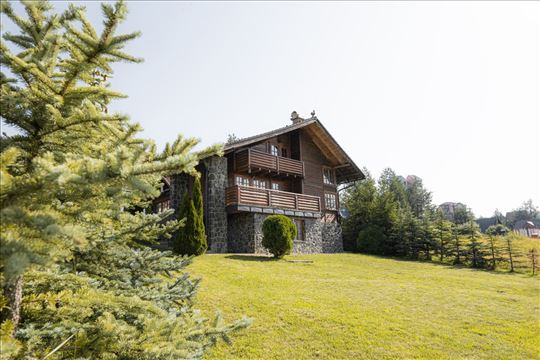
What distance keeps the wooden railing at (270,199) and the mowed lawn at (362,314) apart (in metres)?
4.47

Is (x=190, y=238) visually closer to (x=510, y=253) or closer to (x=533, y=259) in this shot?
(x=510, y=253)

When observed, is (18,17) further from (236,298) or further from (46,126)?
(236,298)

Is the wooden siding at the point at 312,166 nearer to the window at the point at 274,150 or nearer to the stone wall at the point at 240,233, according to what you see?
the window at the point at 274,150

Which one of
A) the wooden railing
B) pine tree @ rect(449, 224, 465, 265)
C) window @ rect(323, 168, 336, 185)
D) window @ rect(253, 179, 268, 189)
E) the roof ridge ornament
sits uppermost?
the roof ridge ornament

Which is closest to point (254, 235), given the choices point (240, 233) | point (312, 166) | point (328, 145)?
point (240, 233)

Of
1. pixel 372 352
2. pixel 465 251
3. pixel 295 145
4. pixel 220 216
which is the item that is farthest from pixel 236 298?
pixel 465 251

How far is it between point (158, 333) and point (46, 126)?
1.68m

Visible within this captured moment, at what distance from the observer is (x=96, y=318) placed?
109 inches

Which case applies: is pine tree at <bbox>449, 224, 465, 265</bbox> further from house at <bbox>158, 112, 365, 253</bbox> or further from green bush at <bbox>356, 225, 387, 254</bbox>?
house at <bbox>158, 112, 365, 253</bbox>

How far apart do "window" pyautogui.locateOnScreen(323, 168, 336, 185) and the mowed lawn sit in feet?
36.8

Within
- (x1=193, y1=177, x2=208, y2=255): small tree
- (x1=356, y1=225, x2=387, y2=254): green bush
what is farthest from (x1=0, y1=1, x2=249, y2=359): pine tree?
(x1=356, y1=225, x2=387, y2=254): green bush

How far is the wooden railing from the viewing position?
17406 mm

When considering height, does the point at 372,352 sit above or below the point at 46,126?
below

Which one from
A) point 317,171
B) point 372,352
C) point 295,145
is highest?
point 295,145
